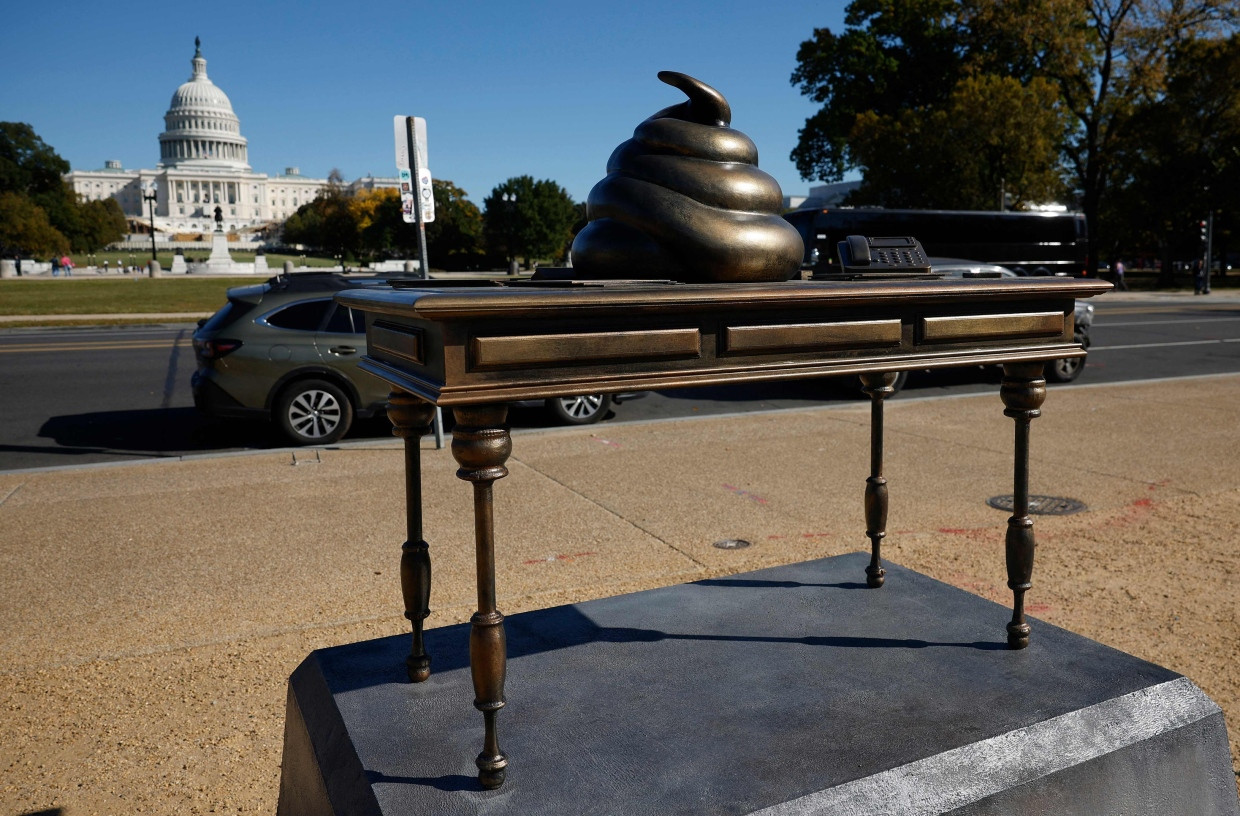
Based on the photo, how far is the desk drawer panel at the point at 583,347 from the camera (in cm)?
233

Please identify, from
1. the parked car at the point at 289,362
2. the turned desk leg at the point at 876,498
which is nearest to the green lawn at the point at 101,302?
the parked car at the point at 289,362

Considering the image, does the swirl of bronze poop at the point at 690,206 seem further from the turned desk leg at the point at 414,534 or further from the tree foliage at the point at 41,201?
the tree foliage at the point at 41,201

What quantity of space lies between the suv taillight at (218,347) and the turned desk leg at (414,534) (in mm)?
6576

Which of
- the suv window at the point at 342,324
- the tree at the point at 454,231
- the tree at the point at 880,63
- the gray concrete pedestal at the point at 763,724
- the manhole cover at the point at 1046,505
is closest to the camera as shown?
the gray concrete pedestal at the point at 763,724

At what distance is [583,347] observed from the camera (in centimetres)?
246

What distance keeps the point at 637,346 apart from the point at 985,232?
2705 cm

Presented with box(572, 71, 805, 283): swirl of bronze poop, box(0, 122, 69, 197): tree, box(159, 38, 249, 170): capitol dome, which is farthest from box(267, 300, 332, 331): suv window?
box(159, 38, 249, 170): capitol dome

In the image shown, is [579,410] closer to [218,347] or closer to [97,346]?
[218,347]

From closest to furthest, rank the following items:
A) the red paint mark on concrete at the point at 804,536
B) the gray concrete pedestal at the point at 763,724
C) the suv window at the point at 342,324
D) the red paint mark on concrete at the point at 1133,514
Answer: the gray concrete pedestal at the point at 763,724 → the red paint mark on concrete at the point at 804,536 → the red paint mark on concrete at the point at 1133,514 → the suv window at the point at 342,324

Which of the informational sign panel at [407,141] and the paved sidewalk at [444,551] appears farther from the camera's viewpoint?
the informational sign panel at [407,141]

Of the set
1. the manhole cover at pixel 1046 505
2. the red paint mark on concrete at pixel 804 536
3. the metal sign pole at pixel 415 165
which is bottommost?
the manhole cover at pixel 1046 505

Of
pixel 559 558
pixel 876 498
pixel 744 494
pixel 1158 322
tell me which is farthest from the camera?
pixel 1158 322

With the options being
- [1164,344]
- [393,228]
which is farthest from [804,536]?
[393,228]

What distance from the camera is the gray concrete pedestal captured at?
8.52 ft
